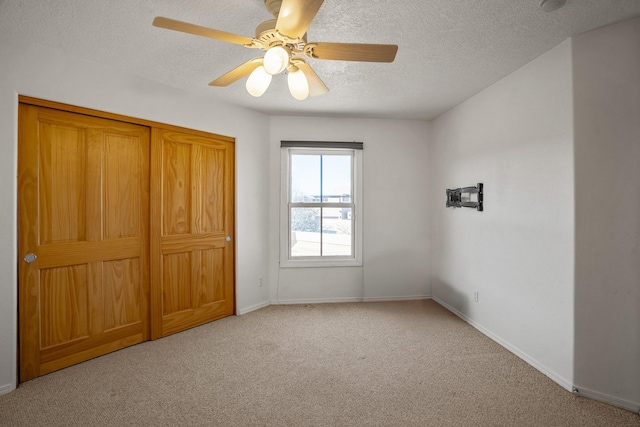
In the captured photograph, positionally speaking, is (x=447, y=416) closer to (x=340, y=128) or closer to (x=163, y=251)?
(x=163, y=251)

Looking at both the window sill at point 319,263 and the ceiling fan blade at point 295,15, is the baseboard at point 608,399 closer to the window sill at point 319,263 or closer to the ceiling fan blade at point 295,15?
the window sill at point 319,263

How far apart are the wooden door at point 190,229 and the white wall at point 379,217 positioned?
663mm

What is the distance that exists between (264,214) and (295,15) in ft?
9.56

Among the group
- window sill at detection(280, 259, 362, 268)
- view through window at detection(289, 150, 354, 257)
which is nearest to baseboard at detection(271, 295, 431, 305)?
window sill at detection(280, 259, 362, 268)

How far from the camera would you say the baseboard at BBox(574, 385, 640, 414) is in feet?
6.88

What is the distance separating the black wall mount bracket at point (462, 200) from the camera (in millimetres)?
Result: 3396

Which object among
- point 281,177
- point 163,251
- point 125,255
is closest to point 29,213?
point 125,255

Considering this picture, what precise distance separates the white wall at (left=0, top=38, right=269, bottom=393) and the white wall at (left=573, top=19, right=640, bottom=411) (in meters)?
3.10

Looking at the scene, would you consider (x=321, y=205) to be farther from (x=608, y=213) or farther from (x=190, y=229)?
(x=608, y=213)

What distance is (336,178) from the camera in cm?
448

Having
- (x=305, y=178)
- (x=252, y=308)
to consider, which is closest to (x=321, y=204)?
(x=305, y=178)

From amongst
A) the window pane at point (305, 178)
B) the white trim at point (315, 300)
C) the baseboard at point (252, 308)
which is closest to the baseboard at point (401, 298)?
the white trim at point (315, 300)

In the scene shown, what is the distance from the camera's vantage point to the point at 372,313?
3963 mm

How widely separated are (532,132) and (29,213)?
3824mm
